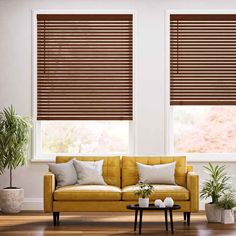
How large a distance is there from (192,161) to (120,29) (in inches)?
86.7

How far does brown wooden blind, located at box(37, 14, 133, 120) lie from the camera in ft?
33.7

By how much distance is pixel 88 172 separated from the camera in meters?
9.00

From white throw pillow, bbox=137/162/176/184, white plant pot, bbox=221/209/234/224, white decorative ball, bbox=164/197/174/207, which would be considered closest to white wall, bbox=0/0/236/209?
white throw pillow, bbox=137/162/176/184

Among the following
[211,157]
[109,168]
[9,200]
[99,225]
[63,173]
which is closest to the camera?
[99,225]

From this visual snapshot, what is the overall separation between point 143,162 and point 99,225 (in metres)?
1.13

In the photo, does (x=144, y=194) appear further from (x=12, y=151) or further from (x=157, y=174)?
(x=12, y=151)

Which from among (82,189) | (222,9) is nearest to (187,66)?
(222,9)

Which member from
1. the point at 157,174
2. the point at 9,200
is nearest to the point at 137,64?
the point at 157,174

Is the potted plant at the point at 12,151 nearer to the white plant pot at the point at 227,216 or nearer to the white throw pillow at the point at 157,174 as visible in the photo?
the white throw pillow at the point at 157,174

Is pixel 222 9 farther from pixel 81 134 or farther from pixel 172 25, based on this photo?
pixel 81 134

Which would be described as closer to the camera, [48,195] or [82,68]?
[48,195]

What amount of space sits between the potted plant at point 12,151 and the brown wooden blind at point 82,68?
0.55m

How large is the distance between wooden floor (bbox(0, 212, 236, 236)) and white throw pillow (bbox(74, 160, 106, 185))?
20.2 inches

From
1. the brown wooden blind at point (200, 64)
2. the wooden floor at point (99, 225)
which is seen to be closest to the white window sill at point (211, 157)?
the brown wooden blind at point (200, 64)
